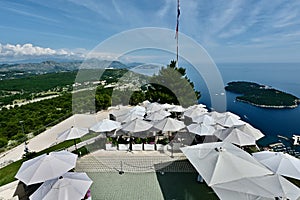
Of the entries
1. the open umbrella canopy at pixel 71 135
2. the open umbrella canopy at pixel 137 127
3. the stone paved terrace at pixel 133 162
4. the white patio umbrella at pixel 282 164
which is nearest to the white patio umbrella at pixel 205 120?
the stone paved terrace at pixel 133 162

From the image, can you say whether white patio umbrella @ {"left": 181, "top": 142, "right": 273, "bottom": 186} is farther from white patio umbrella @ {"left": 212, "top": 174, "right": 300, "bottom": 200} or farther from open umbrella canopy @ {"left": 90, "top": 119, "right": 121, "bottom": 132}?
open umbrella canopy @ {"left": 90, "top": 119, "right": 121, "bottom": 132}

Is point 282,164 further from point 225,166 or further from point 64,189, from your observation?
point 64,189

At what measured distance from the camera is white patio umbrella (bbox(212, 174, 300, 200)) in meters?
4.04

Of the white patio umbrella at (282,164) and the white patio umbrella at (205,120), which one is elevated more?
the white patio umbrella at (205,120)

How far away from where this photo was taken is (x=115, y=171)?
743cm

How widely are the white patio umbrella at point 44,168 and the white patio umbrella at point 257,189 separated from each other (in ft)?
13.5

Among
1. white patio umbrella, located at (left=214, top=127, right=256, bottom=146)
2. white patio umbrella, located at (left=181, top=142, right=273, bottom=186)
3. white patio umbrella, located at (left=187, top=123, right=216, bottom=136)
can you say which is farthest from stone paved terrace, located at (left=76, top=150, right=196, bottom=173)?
white patio umbrella, located at (left=181, top=142, right=273, bottom=186)

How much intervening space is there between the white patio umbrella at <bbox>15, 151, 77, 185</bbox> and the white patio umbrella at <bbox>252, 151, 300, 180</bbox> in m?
5.79

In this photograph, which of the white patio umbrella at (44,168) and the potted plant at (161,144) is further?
the potted plant at (161,144)

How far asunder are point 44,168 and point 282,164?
669 cm

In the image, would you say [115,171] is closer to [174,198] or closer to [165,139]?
[174,198]

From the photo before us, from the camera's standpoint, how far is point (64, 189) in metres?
4.71

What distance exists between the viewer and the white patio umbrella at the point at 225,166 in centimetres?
452

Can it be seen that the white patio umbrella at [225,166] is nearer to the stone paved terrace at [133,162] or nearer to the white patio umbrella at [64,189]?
the stone paved terrace at [133,162]
